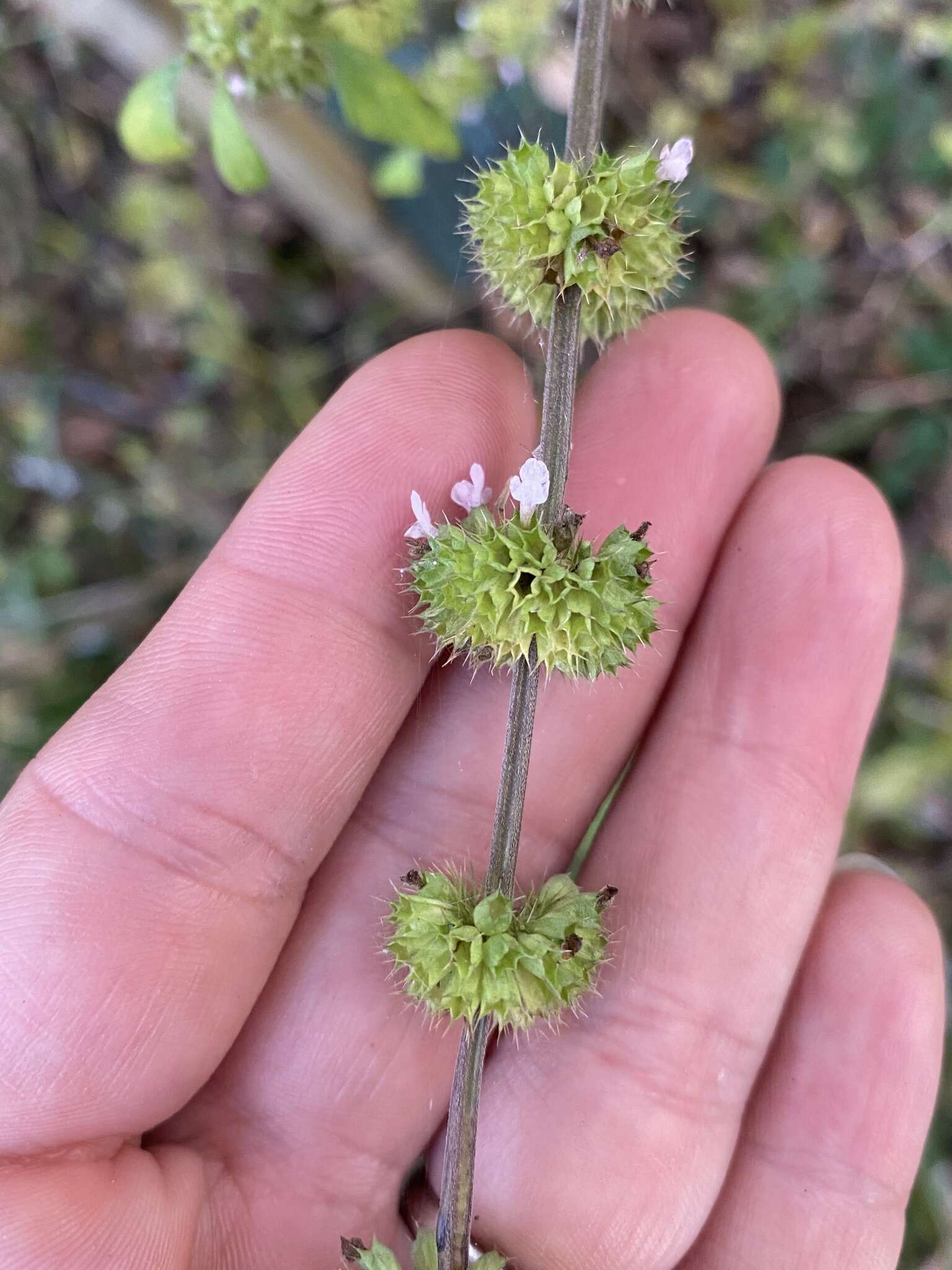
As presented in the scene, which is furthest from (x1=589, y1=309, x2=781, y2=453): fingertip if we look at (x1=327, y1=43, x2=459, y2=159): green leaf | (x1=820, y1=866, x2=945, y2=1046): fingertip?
(x1=820, y1=866, x2=945, y2=1046): fingertip

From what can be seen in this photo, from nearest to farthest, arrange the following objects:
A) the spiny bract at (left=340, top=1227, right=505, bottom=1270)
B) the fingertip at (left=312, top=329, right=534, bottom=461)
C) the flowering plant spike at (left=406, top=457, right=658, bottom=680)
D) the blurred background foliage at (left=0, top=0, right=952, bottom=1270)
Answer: the flowering plant spike at (left=406, top=457, right=658, bottom=680) < the spiny bract at (left=340, top=1227, right=505, bottom=1270) < the fingertip at (left=312, top=329, right=534, bottom=461) < the blurred background foliage at (left=0, top=0, right=952, bottom=1270)

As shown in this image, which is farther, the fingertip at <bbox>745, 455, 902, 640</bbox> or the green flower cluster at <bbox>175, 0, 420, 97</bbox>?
the fingertip at <bbox>745, 455, 902, 640</bbox>

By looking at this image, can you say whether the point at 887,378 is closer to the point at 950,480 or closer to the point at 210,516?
the point at 950,480

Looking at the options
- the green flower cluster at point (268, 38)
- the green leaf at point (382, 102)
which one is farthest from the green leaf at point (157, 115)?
the green leaf at point (382, 102)

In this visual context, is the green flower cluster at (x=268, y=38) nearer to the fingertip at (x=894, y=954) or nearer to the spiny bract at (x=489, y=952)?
the spiny bract at (x=489, y=952)

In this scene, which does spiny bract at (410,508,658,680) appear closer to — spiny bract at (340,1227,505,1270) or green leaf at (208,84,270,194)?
green leaf at (208,84,270,194)

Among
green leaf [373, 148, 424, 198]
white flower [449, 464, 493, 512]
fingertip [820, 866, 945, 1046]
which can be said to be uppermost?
green leaf [373, 148, 424, 198]

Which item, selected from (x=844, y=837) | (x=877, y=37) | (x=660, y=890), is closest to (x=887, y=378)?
(x=877, y=37)
